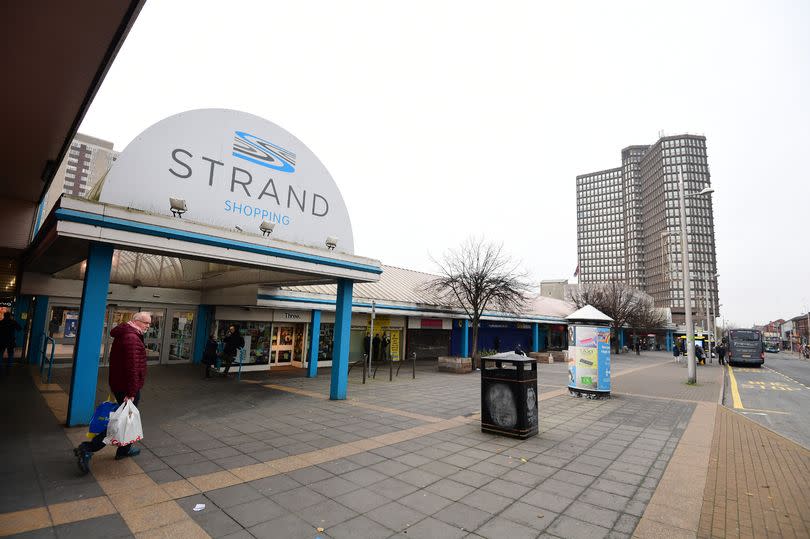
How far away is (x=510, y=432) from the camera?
7117mm

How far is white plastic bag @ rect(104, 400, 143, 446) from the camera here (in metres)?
Answer: 4.82

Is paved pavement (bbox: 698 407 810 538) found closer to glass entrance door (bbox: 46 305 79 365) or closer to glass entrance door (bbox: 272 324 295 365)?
glass entrance door (bbox: 272 324 295 365)

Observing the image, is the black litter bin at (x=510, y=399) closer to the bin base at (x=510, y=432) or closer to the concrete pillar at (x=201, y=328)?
the bin base at (x=510, y=432)

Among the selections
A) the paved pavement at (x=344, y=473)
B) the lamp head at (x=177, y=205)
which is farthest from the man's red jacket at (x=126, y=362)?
the lamp head at (x=177, y=205)

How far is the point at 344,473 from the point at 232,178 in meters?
6.45

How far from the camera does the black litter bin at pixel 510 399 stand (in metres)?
7.05

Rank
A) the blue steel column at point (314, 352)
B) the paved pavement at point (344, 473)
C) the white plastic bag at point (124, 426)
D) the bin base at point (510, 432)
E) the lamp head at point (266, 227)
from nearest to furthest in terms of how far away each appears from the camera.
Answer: the paved pavement at point (344, 473), the white plastic bag at point (124, 426), the bin base at point (510, 432), the lamp head at point (266, 227), the blue steel column at point (314, 352)

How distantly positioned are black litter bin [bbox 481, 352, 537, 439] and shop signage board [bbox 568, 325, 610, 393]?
5.27 metres

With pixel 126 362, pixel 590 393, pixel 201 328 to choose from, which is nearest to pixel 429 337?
pixel 201 328

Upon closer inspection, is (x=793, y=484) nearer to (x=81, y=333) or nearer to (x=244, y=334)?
(x=81, y=333)

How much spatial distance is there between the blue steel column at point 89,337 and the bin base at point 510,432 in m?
7.00

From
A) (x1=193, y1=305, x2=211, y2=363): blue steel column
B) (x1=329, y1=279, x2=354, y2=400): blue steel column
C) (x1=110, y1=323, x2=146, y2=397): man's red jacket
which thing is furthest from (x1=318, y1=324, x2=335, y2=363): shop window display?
(x1=110, y1=323, x2=146, y2=397): man's red jacket

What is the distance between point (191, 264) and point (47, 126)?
8592mm

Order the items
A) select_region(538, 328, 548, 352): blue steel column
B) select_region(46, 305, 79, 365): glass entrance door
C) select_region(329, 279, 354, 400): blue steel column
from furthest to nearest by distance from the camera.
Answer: select_region(538, 328, 548, 352): blue steel column → select_region(46, 305, 79, 365): glass entrance door → select_region(329, 279, 354, 400): blue steel column
